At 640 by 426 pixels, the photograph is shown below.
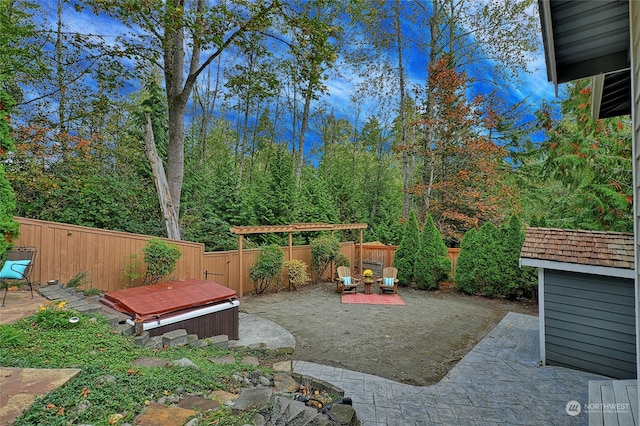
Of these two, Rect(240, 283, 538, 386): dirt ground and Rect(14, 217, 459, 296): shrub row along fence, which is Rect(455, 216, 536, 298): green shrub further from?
Rect(14, 217, 459, 296): shrub row along fence

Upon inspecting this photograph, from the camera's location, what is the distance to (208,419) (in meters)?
2.20

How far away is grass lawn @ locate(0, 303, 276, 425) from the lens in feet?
6.98

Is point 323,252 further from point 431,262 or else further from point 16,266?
point 16,266

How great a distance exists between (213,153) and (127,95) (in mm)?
5273

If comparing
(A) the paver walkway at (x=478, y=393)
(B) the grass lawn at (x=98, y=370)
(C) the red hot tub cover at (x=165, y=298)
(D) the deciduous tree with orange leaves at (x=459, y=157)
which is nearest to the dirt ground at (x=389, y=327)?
(A) the paver walkway at (x=478, y=393)

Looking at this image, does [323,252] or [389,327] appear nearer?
[389,327]

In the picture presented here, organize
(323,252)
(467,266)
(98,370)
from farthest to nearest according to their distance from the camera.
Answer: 1. (323,252)
2. (467,266)
3. (98,370)

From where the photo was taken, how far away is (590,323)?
4535mm

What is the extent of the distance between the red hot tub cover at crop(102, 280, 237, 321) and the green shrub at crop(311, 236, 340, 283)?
500 centimetres

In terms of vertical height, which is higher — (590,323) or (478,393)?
(590,323)

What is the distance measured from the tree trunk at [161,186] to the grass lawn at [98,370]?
4305 millimetres

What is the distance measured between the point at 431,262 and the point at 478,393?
21.2ft


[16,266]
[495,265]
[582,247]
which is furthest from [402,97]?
[16,266]

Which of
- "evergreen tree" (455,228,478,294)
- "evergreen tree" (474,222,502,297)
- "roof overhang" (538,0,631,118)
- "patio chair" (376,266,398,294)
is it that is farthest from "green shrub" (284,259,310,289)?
"roof overhang" (538,0,631,118)
